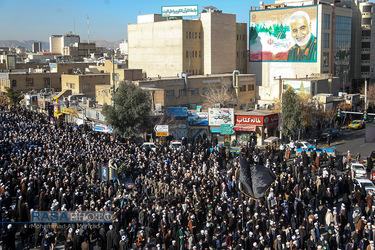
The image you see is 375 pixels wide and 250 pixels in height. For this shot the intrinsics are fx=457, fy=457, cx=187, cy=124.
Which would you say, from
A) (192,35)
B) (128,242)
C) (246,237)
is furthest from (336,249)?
(192,35)

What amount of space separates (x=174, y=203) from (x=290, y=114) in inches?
678

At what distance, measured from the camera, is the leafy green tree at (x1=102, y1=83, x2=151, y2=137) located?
1261 inches

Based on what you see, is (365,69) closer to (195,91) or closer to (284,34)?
(284,34)

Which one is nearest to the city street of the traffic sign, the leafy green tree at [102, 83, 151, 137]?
the traffic sign

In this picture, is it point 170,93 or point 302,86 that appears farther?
point 302,86

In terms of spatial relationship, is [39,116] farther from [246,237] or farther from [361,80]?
[361,80]

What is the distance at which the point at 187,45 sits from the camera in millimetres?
60875

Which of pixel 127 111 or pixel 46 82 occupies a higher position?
pixel 46 82

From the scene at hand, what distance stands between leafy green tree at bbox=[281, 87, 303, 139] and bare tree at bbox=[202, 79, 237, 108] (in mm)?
10954

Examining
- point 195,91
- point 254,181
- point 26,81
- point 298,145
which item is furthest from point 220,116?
point 26,81

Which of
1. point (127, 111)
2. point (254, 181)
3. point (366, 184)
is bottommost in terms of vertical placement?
point (366, 184)

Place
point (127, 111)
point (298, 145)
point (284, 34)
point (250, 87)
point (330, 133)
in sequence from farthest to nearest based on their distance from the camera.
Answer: point (284, 34) < point (250, 87) < point (330, 133) < point (127, 111) < point (298, 145)

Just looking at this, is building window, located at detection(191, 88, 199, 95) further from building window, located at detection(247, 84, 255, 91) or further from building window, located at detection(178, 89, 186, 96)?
building window, located at detection(247, 84, 255, 91)

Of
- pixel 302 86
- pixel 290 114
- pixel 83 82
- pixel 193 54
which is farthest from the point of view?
pixel 193 54
